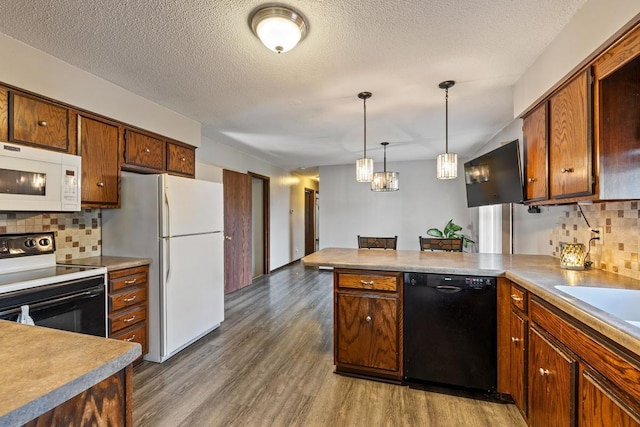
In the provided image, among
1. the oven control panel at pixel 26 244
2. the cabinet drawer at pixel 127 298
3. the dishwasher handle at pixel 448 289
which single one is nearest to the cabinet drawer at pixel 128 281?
the cabinet drawer at pixel 127 298

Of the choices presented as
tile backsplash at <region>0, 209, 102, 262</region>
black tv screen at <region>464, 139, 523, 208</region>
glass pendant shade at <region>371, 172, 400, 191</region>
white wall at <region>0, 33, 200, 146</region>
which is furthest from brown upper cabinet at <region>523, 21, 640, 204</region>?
tile backsplash at <region>0, 209, 102, 262</region>

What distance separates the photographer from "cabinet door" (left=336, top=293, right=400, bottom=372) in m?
2.21

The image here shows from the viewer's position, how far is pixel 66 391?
66 cm

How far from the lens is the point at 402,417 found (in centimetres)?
190

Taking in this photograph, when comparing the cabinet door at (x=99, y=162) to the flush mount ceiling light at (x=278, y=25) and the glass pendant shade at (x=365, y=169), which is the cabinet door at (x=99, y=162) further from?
the glass pendant shade at (x=365, y=169)

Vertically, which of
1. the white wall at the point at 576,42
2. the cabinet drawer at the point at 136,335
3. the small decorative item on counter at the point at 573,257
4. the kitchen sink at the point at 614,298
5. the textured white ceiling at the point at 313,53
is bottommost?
the cabinet drawer at the point at 136,335

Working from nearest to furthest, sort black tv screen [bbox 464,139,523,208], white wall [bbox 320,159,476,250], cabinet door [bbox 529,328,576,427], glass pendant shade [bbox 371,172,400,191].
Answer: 1. cabinet door [bbox 529,328,576,427]
2. black tv screen [bbox 464,139,523,208]
3. glass pendant shade [bbox 371,172,400,191]
4. white wall [bbox 320,159,476,250]

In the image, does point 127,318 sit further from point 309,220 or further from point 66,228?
point 309,220

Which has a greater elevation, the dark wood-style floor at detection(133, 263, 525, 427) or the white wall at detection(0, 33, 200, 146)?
the white wall at detection(0, 33, 200, 146)

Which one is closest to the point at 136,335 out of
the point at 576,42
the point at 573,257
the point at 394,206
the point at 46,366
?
the point at 46,366

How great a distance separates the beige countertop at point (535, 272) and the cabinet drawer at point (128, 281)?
56.9 inches

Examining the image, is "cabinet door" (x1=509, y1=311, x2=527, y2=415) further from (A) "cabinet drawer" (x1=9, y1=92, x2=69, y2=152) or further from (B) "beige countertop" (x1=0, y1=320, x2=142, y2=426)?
(A) "cabinet drawer" (x1=9, y1=92, x2=69, y2=152)

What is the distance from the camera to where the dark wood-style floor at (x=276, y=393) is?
1.89 meters

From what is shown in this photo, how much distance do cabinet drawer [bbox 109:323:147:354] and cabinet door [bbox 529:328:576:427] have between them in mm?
2676
